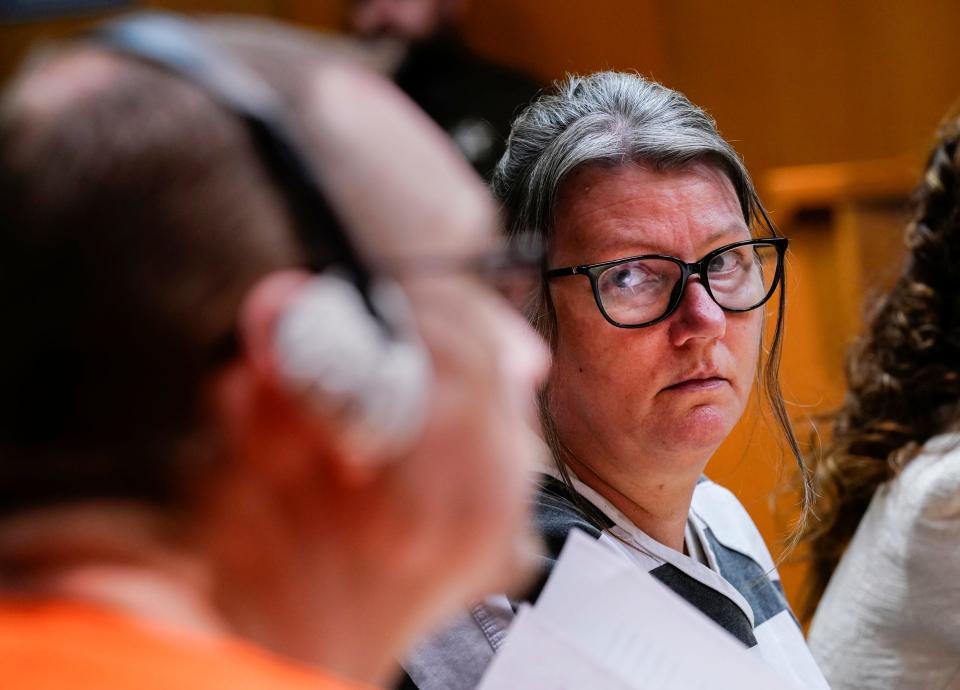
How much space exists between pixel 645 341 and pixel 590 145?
8.3 inches

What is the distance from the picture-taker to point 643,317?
1.13 m

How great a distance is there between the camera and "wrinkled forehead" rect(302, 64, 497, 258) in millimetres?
494

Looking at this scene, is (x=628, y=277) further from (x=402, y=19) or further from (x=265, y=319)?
(x=402, y=19)

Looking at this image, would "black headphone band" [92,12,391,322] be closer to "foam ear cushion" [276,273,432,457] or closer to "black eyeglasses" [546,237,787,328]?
A: "foam ear cushion" [276,273,432,457]

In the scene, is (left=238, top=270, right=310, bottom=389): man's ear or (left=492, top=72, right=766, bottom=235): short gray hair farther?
(left=492, top=72, right=766, bottom=235): short gray hair

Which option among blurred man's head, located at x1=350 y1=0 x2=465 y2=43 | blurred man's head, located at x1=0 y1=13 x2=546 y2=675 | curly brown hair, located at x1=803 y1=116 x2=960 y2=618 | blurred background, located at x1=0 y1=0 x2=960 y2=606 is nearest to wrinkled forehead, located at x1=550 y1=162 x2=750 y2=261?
curly brown hair, located at x1=803 y1=116 x2=960 y2=618

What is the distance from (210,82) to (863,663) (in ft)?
3.88

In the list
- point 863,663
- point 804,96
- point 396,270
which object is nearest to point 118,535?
point 396,270

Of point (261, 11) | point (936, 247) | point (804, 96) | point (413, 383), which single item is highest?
point (804, 96)

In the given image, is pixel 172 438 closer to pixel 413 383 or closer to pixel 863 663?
pixel 413 383

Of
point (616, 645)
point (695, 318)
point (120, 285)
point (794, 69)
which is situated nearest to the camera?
point (120, 285)

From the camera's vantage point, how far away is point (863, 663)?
139 centimetres

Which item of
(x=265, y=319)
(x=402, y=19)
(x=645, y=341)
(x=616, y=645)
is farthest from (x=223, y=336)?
(x=402, y=19)

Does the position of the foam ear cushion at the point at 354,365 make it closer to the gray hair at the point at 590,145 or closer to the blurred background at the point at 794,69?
the gray hair at the point at 590,145
